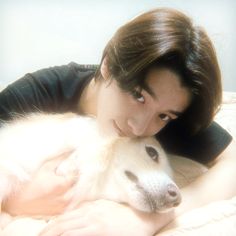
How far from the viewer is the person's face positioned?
0.55 m

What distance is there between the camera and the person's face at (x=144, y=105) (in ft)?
1.81

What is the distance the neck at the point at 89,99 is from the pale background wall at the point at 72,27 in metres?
0.05

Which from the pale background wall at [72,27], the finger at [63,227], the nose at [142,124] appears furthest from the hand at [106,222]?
the pale background wall at [72,27]

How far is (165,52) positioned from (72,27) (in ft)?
0.57

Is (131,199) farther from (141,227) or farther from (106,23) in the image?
(106,23)

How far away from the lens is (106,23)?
2.03 feet

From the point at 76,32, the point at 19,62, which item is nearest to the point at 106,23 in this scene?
the point at 76,32

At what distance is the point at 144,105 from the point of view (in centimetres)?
57

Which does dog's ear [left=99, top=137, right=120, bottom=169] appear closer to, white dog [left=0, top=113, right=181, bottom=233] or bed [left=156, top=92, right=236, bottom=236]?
white dog [left=0, top=113, right=181, bottom=233]

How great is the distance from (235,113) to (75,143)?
Result: 0.44m

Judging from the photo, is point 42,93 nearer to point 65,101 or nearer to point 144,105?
point 65,101

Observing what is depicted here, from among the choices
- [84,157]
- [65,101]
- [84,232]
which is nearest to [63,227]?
[84,232]

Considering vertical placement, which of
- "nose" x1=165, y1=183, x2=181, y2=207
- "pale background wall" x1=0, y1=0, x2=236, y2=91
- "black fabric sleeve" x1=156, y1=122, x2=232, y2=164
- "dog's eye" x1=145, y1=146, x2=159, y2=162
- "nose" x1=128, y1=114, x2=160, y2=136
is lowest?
"black fabric sleeve" x1=156, y1=122, x2=232, y2=164

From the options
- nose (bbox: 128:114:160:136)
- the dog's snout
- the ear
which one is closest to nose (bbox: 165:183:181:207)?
the dog's snout
